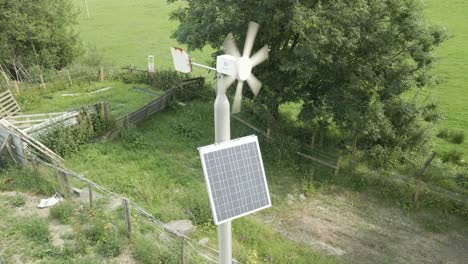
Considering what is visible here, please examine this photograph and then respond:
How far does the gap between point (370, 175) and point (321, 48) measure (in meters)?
5.14

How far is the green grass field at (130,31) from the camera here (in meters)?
34.6

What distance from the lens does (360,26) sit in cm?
1470

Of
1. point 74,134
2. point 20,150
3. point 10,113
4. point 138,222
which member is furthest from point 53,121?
point 138,222

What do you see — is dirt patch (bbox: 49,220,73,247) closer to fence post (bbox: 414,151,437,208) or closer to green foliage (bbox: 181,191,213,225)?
green foliage (bbox: 181,191,213,225)

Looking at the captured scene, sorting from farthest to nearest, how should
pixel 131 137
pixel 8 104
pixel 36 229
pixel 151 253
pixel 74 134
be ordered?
pixel 8 104 → pixel 131 137 → pixel 74 134 → pixel 36 229 → pixel 151 253

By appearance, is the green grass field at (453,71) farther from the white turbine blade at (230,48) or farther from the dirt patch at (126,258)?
the dirt patch at (126,258)

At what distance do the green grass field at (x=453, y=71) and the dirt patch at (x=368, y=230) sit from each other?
228 inches

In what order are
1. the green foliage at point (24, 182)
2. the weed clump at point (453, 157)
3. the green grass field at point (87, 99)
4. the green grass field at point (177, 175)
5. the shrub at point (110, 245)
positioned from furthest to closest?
the green grass field at point (87, 99) → the weed clump at point (453, 157) → the green foliage at point (24, 182) → the green grass field at point (177, 175) → the shrub at point (110, 245)

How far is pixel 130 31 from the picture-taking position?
43.3 meters

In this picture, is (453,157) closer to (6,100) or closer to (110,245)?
(110,245)

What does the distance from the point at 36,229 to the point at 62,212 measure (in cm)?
81

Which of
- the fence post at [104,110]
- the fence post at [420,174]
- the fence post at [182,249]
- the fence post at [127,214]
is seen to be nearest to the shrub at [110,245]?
the fence post at [127,214]

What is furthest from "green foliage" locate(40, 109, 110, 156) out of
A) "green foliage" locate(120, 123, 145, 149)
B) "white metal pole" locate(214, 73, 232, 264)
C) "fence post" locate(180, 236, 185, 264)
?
"white metal pole" locate(214, 73, 232, 264)

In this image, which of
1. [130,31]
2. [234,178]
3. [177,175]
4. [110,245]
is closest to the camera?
[234,178]
